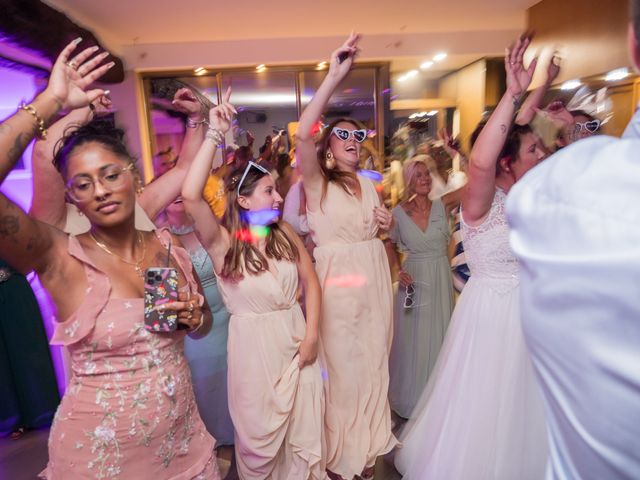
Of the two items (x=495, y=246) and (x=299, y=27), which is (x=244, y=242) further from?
(x=299, y=27)

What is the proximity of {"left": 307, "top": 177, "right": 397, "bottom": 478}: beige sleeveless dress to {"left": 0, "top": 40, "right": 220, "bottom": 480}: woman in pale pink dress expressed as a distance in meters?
1.23

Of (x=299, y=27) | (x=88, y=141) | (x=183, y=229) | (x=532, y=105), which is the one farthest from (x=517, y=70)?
(x=299, y=27)

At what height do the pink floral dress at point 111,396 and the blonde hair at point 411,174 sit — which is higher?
the blonde hair at point 411,174

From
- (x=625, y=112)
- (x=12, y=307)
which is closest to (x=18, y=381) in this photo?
(x=12, y=307)

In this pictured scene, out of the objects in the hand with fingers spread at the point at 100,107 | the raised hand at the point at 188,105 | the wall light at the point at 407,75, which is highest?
the wall light at the point at 407,75

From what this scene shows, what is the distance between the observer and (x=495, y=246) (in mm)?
2127

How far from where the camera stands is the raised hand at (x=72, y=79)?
50.8 inches

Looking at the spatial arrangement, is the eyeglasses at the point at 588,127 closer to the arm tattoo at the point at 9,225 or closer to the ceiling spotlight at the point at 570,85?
the arm tattoo at the point at 9,225

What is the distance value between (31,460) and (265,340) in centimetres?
230

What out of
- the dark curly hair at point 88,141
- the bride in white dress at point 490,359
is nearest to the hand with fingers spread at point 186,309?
the dark curly hair at point 88,141

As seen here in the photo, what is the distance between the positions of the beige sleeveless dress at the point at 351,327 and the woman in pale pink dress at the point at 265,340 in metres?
0.33

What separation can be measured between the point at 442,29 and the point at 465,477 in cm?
752

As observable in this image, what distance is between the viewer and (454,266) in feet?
10.5

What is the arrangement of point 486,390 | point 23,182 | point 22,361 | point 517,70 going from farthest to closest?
1. point 23,182
2. point 22,361
3. point 486,390
4. point 517,70
